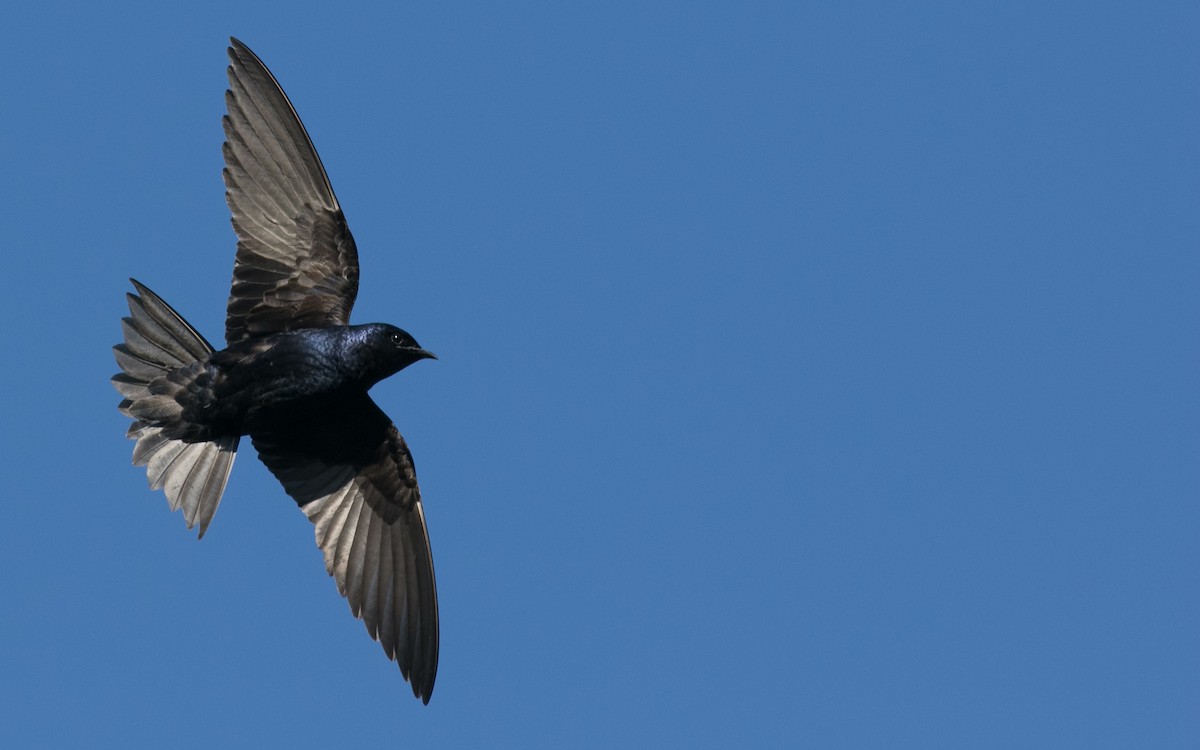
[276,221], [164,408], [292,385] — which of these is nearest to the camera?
[292,385]

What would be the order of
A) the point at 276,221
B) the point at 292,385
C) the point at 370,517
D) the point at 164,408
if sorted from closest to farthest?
the point at 292,385
the point at 164,408
the point at 276,221
the point at 370,517

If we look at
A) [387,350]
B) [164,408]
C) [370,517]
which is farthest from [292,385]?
[370,517]

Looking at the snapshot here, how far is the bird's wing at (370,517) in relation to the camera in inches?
389

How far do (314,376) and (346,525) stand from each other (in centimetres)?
122

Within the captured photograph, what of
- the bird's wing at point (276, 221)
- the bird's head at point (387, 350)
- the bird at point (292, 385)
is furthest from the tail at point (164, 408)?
the bird's head at point (387, 350)

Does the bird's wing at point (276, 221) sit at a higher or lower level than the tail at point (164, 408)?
higher

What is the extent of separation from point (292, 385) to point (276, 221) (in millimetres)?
999

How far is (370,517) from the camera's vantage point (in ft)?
33.3

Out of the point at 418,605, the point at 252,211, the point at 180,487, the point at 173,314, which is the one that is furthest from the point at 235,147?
the point at 418,605

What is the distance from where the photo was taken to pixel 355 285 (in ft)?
31.9

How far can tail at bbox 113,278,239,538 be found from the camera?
933cm

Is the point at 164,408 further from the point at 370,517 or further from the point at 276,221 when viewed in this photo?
the point at 370,517

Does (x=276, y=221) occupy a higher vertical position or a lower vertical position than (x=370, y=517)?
higher

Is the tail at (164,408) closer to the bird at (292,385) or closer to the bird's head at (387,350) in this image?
the bird at (292,385)
